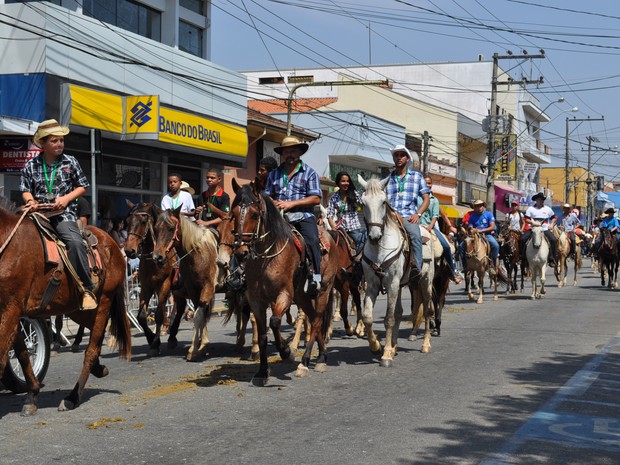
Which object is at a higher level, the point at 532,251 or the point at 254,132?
the point at 254,132

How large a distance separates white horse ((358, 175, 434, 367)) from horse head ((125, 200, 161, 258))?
9.49 ft

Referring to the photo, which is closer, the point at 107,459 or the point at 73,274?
the point at 107,459

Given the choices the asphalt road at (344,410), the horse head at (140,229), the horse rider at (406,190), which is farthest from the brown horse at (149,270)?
the horse rider at (406,190)

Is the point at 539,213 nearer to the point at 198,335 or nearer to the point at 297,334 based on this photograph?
the point at 297,334

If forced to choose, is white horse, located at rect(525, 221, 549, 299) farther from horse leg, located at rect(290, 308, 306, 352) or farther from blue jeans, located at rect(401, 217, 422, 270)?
horse leg, located at rect(290, 308, 306, 352)

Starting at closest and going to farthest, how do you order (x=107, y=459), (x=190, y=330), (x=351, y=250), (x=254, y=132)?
(x=107, y=459), (x=351, y=250), (x=190, y=330), (x=254, y=132)

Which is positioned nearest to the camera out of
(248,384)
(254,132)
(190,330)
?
(248,384)

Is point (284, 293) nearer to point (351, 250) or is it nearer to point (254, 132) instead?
point (351, 250)

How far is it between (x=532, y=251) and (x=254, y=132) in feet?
44.9

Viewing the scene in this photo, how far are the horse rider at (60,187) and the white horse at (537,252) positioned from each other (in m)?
16.4

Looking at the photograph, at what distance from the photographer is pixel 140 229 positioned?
11438 mm

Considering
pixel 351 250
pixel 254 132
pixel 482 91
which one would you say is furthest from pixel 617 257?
pixel 482 91

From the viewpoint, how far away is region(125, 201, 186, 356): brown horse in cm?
1141

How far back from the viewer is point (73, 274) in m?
7.77
